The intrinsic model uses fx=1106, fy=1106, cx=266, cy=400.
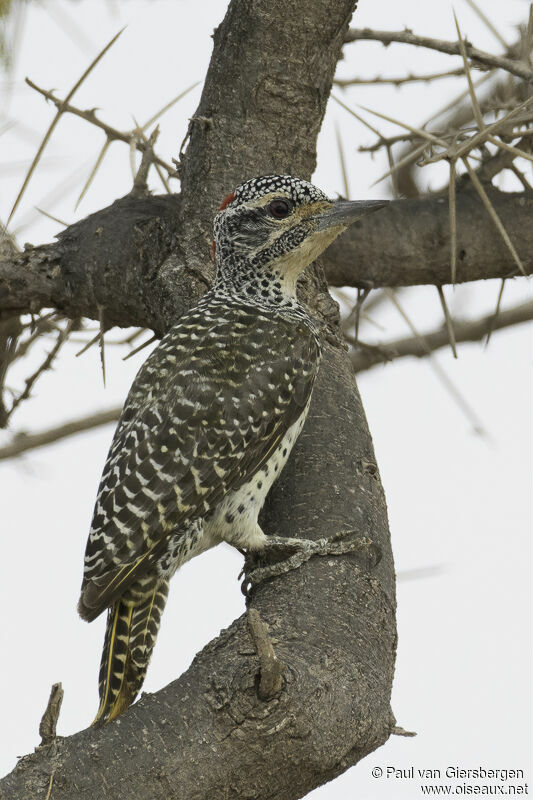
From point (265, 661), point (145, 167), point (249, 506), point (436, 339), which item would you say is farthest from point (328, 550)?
point (436, 339)

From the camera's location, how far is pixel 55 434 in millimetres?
5461

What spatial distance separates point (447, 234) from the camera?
4.79m

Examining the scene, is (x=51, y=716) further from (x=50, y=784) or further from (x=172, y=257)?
(x=172, y=257)

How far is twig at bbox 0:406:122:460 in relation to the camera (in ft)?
17.7

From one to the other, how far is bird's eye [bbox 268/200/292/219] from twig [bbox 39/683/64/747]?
2417 mm

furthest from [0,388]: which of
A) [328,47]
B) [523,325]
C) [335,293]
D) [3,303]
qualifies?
[523,325]

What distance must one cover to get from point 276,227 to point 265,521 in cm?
127

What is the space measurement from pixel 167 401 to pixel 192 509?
428 millimetres

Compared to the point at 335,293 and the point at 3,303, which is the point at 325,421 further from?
the point at 3,303

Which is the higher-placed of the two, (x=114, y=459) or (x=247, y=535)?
(x=114, y=459)

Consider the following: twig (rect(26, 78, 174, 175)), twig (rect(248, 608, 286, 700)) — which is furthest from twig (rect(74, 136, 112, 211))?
twig (rect(248, 608, 286, 700))

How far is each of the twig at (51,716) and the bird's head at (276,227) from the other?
2365 millimetres

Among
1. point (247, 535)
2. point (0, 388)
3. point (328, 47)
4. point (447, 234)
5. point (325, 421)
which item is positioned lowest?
point (247, 535)

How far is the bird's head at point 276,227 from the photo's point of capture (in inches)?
170
